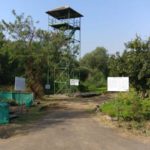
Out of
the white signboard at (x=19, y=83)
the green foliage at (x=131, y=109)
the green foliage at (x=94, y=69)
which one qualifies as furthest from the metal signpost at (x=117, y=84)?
the green foliage at (x=94, y=69)

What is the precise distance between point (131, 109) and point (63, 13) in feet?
106

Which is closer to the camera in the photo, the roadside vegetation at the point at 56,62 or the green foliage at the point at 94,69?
the roadside vegetation at the point at 56,62

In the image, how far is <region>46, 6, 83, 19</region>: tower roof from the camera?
49253mm

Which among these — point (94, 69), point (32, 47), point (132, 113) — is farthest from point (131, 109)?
point (94, 69)

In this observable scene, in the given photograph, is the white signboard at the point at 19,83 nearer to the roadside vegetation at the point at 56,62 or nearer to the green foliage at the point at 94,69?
the roadside vegetation at the point at 56,62

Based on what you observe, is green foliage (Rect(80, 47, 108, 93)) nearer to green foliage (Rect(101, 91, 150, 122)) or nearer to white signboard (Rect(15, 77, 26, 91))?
white signboard (Rect(15, 77, 26, 91))

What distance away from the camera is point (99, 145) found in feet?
45.6

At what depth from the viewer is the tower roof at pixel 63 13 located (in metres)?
49.3

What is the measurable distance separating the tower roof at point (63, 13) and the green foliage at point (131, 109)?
29.0 metres

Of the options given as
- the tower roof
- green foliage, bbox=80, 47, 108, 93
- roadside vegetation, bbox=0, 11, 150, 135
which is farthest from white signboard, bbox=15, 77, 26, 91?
green foliage, bbox=80, 47, 108, 93

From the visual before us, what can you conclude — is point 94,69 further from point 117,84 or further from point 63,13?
point 117,84

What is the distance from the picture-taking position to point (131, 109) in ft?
65.4

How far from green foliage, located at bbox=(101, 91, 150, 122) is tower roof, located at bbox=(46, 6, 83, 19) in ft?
95.2

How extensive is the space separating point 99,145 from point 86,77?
6134cm
